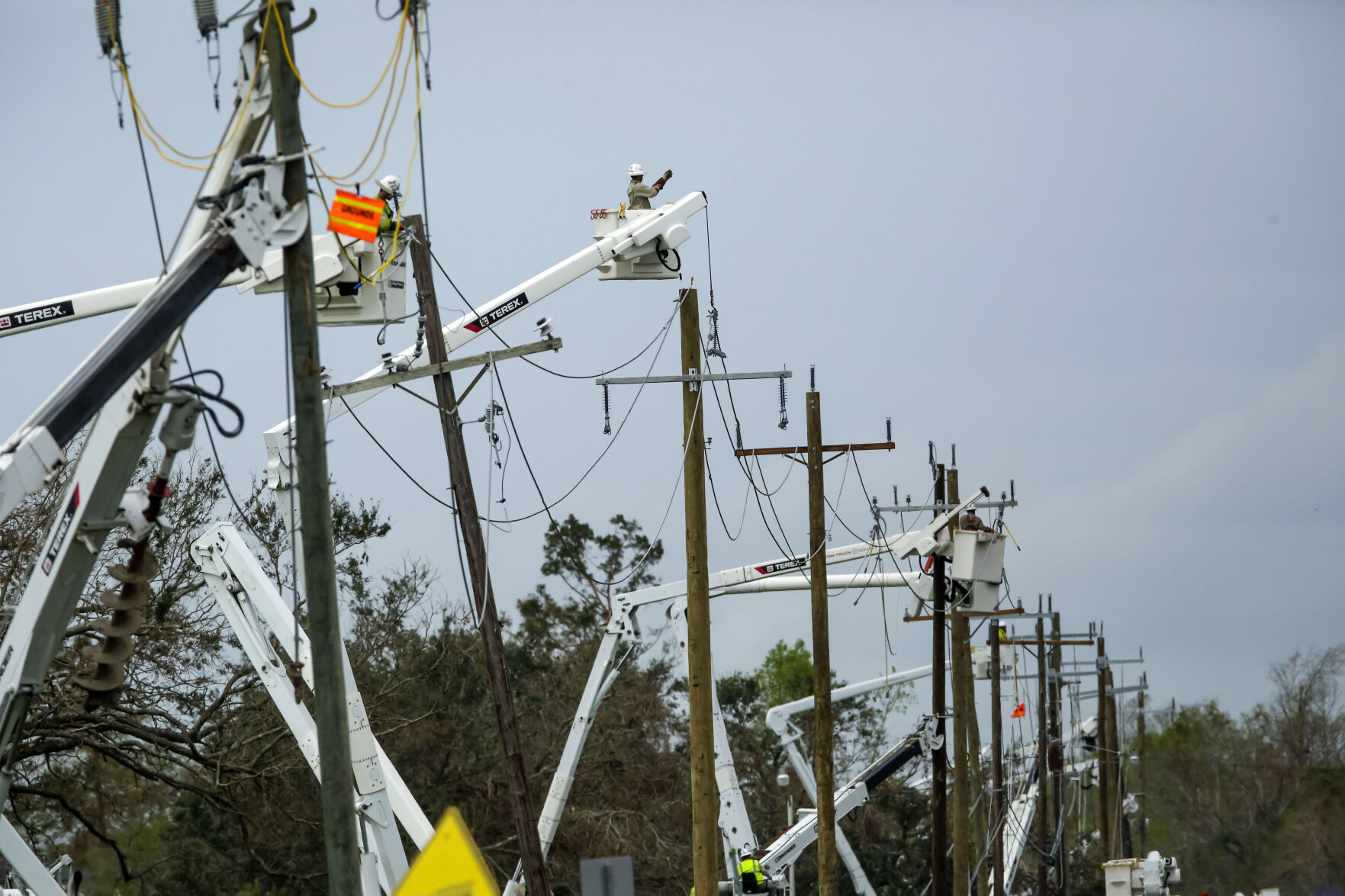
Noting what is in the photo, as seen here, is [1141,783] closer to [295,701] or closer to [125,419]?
[295,701]

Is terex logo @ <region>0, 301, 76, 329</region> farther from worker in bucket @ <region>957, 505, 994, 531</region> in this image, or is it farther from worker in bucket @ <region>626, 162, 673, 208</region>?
worker in bucket @ <region>957, 505, 994, 531</region>

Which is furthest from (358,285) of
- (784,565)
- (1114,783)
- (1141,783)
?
(1141,783)

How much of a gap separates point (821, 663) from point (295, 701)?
859 cm

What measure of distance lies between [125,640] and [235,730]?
1582 cm

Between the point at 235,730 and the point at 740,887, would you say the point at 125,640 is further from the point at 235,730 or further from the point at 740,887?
the point at 235,730

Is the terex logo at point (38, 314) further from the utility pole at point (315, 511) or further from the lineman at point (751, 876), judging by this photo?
the lineman at point (751, 876)

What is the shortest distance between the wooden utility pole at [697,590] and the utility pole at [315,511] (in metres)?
8.95

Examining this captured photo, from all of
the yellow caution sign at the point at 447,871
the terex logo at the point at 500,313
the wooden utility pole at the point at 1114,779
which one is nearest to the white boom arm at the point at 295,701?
the terex logo at the point at 500,313

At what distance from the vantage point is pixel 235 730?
2625cm

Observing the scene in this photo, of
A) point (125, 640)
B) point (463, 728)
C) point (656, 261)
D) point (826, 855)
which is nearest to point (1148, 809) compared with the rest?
point (463, 728)

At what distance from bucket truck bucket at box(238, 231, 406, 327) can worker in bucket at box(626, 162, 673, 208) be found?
369 cm

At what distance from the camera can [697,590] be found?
1891cm

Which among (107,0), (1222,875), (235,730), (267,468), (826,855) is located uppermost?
(107,0)

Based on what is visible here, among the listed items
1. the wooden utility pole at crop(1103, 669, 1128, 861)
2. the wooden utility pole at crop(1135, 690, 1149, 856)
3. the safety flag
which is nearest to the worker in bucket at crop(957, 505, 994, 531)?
the safety flag
